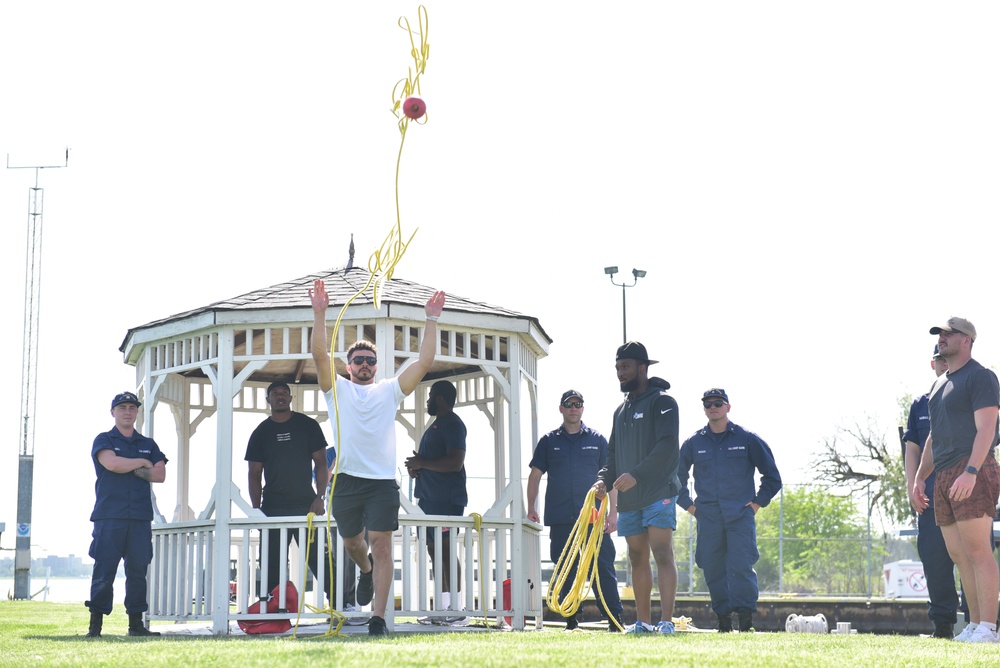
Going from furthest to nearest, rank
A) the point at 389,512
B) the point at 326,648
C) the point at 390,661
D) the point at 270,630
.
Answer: the point at 270,630 < the point at 389,512 < the point at 326,648 < the point at 390,661

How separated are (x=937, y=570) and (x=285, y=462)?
5.12 metres

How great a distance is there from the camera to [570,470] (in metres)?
10.5

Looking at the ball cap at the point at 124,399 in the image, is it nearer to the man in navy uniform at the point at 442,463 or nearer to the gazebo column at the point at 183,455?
the man in navy uniform at the point at 442,463

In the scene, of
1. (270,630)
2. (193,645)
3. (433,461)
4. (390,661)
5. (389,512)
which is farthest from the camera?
(433,461)

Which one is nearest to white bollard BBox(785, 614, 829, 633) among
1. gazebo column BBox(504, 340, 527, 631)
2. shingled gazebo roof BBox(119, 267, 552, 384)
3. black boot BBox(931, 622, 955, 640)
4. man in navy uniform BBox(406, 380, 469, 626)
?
black boot BBox(931, 622, 955, 640)

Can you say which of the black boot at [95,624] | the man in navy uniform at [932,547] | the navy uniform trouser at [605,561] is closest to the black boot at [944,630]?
the man in navy uniform at [932,547]

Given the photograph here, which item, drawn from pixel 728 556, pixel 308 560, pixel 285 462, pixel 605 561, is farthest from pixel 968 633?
pixel 285 462

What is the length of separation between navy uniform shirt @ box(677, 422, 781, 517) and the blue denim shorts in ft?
5.12

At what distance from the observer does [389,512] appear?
759 centimetres

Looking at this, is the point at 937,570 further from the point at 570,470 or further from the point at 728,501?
the point at 570,470

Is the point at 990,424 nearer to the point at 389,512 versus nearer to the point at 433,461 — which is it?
the point at 389,512

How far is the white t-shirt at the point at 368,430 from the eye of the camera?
301 inches

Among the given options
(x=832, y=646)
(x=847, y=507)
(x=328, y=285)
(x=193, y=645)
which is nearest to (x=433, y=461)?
(x=328, y=285)

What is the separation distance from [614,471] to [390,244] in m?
2.16
